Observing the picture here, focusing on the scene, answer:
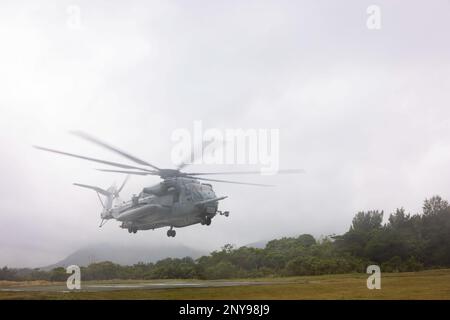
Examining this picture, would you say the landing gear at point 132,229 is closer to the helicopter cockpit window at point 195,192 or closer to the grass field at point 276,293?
the helicopter cockpit window at point 195,192

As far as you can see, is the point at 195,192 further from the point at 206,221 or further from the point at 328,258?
the point at 328,258

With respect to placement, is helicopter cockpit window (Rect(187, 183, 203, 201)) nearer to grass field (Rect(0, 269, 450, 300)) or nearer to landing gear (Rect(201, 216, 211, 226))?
landing gear (Rect(201, 216, 211, 226))

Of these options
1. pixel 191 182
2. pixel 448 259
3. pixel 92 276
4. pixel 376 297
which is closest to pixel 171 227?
pixel 191 182

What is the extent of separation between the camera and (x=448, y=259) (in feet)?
165

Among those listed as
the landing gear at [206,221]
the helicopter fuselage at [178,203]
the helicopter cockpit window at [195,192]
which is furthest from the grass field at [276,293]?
the helicopter cockpit window at [195,192]

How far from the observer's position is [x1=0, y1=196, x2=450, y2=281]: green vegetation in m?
49.5

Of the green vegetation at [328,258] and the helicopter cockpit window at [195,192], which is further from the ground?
the helicopter cockpit window at [195,192]

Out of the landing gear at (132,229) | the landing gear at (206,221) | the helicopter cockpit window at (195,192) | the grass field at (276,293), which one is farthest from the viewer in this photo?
the landing gear at (132,229)

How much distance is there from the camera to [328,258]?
51.3 metres

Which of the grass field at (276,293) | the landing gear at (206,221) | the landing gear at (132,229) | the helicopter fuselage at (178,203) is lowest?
the grass field at (276,293)

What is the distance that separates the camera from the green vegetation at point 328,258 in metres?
49.5

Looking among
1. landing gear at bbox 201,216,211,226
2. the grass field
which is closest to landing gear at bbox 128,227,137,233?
landing gear at bbox 201,216,211,226
